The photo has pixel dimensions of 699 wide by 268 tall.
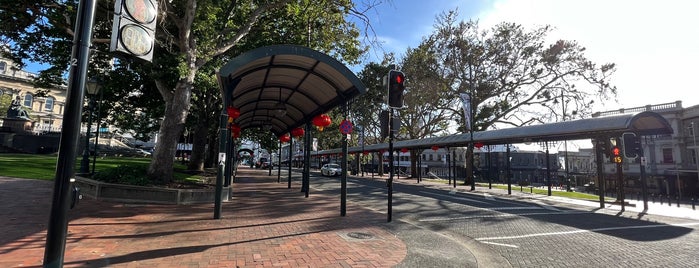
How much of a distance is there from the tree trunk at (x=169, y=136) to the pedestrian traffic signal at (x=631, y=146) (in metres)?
17.9

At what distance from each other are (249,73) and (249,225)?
4230mm

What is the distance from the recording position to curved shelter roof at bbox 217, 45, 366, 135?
331 inches

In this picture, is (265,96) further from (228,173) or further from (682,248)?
(682,248)

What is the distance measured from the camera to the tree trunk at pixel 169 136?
11.4 metres

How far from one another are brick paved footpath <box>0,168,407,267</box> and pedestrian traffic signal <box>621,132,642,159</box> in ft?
40.2

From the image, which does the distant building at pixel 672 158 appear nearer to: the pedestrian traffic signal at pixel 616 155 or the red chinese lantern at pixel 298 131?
the pedestrian traffic signal at pixel 616 155

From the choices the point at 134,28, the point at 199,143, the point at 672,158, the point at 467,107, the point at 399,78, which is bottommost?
the point at 134,28

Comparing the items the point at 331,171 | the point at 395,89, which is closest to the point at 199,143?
the point at 331,171

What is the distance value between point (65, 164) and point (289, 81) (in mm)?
8755

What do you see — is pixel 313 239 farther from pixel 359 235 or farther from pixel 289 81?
pixel 289 81

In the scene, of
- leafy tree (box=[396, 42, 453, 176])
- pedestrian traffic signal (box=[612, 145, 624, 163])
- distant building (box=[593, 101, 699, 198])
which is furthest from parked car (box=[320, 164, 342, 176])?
distant building (box=[593, 101, 699, 198])

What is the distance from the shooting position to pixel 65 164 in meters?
3.20

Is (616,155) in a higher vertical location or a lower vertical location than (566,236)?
higher

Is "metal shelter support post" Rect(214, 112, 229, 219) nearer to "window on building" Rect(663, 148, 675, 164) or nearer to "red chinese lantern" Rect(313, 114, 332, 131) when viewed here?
"red chinese lantern" Rect(313, 114, 332, 131)
